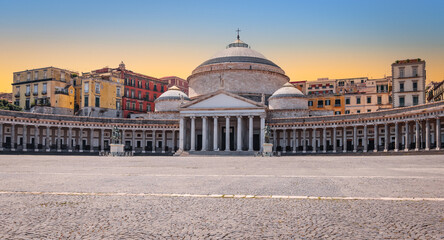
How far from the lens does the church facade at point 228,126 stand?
206ft

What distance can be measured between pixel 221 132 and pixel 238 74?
13847 millimetres

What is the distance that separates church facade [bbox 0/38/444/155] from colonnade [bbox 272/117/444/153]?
0.48 ft

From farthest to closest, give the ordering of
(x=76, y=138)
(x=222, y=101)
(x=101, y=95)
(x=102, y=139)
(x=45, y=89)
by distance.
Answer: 1. (x=101, y=95)
2. (x=45, y=89)
3. (x=76, y=138)
4. (x=102, y=139)
5. (x=222, y=101)

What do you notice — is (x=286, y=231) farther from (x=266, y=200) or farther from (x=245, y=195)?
(x=245, y=195)

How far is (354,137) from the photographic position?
6400cm

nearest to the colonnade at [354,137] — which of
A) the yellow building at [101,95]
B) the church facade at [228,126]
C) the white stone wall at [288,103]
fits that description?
the church facade at [228,126]

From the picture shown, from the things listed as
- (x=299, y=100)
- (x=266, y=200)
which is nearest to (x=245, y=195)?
(x=266, y=200)

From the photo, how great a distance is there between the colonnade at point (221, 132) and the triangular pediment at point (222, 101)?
178 centimetres

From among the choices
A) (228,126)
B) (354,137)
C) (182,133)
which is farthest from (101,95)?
(354,137)

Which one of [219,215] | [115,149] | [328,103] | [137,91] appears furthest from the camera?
[137,91]

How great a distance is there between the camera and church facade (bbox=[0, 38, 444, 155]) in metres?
62.9

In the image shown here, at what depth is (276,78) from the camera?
8475 cm

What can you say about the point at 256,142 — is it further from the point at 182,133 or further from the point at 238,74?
the point at 238,74

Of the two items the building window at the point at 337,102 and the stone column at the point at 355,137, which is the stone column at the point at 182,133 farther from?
the building window at the point at 337,102
